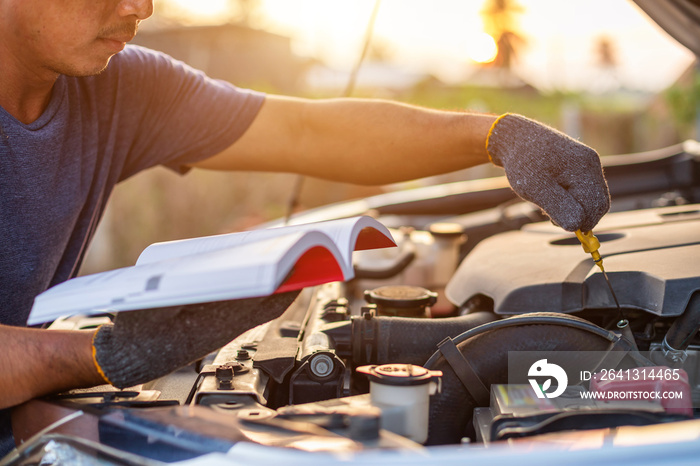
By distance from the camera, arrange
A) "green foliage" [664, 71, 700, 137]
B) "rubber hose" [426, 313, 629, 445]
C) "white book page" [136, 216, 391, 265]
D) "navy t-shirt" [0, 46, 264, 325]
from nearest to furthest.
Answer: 1. "white book page" [136, 216, 391, 265]
2. "rubber hose" [426, 313, 629, 445]
3. "navy t-shirt" [0, 46, 264, 325]
4. "green foliage" [664, 71, 700, 137]

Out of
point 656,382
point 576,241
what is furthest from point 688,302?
point 576,241

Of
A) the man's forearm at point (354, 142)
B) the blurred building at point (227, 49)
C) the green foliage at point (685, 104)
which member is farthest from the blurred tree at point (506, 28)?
the man's forearm at point (354, 142)

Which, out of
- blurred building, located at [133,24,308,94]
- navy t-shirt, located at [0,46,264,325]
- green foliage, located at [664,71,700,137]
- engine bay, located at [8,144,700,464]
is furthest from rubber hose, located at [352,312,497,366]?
blurred building, located at [133,24,308,94]

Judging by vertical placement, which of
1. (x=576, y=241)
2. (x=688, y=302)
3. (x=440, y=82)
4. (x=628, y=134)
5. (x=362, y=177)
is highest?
(x=440, y=82)

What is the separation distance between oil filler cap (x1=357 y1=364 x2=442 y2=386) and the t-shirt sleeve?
3.51ft

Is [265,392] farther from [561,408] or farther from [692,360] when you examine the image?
[692,360]

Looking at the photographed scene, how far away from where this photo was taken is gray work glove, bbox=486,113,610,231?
1175 millimetres

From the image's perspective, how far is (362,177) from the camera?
1.78 metres

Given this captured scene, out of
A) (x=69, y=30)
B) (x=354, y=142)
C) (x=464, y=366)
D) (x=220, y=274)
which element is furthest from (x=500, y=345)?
(x=69, y=30)

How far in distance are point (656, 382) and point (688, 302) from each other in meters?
0.26

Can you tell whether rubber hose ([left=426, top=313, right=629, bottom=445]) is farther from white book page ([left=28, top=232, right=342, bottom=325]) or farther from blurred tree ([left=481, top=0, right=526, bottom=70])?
blurred tree ([left=481, top=0, right=526, bottom=70])

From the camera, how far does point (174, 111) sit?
174cm

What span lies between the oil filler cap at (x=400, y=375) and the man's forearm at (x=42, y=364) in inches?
16.2

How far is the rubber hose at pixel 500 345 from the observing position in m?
0.98
